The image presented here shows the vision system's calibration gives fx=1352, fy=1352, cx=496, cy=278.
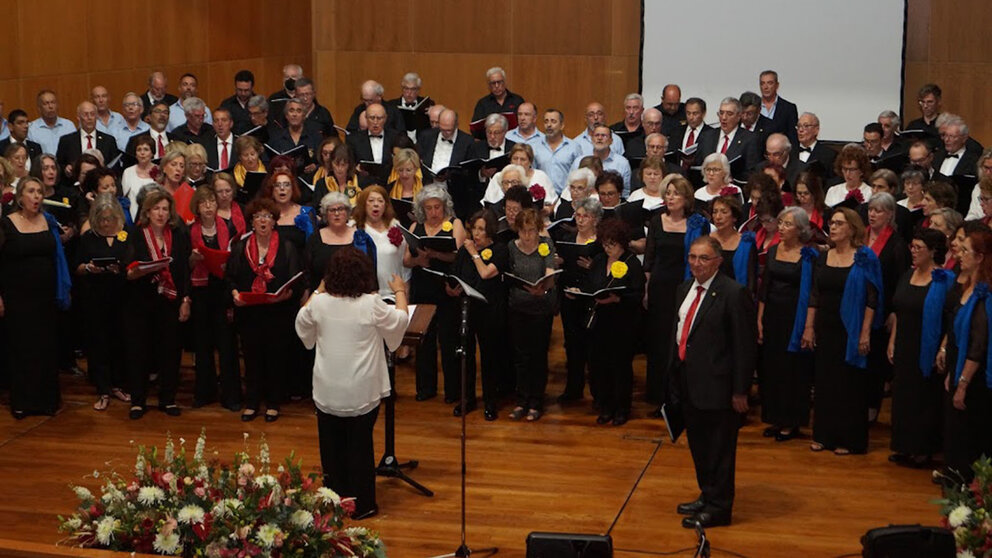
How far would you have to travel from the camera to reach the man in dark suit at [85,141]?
9.93m

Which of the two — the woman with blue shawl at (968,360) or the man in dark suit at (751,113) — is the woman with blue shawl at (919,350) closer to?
the woman with blue shawl at (968,360)

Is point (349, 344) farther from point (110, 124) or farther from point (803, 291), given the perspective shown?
point (110, 124)

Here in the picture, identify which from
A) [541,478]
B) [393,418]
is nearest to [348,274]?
[393,418]

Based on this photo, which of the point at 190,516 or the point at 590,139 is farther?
the point at 590,139

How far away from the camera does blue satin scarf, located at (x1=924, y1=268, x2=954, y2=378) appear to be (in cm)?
698

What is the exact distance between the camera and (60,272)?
8.20 m

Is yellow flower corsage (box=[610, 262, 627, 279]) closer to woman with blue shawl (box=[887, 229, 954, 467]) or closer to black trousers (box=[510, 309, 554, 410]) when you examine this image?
black trousers (box=[510, 309, 554, 410])

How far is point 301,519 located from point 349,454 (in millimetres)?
1774

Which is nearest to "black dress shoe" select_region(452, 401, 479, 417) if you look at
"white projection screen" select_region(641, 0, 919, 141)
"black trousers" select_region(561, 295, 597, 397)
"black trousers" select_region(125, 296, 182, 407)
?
"black trousers" select_region(561, 295, 597, 397)

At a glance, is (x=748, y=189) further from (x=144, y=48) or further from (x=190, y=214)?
(x=144, y=48)

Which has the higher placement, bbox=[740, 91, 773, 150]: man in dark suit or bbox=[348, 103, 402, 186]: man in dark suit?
bbox=[740, 91, 773, 150]: man in dark suit

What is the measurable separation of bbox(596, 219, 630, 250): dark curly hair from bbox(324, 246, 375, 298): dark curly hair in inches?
83.4

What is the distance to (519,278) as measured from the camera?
26.0 feet

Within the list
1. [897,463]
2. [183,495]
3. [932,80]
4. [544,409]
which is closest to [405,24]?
[932,80]
